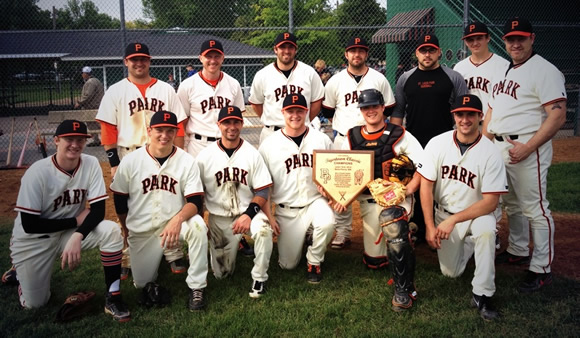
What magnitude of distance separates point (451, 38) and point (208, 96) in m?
11.3

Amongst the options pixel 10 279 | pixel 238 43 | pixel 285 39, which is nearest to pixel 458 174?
pixel 285 39

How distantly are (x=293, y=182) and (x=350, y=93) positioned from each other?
4.37 ft

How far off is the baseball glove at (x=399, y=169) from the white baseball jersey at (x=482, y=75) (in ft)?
4.56

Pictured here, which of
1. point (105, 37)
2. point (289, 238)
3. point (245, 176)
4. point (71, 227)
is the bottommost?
point (289, 238)

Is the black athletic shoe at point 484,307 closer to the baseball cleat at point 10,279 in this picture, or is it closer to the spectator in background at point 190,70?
A: the baseball cleat at point 10,279

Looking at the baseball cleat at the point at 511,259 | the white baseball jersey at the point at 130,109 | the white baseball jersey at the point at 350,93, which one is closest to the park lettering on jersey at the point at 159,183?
the white baseball jersey at the point at 130,109

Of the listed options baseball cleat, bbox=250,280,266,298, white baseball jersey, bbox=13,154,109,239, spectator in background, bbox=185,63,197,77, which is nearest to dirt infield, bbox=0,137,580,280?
baseball cleat, bbox=250,280,266,298

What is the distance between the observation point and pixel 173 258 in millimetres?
4609

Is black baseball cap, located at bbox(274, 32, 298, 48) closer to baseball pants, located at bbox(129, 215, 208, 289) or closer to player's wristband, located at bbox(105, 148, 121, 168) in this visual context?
player's wristband, located at bbox(105, 148, 121, 168)

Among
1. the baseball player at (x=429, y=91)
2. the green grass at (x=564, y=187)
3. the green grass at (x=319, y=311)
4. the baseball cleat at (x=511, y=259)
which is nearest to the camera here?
the green grass at (x=319, y=311)

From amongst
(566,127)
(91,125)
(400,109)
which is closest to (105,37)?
(91,125)

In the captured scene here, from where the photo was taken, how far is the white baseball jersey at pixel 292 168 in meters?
4.58

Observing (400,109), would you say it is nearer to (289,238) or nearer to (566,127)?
(289,238)

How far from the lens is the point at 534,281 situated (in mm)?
4039
